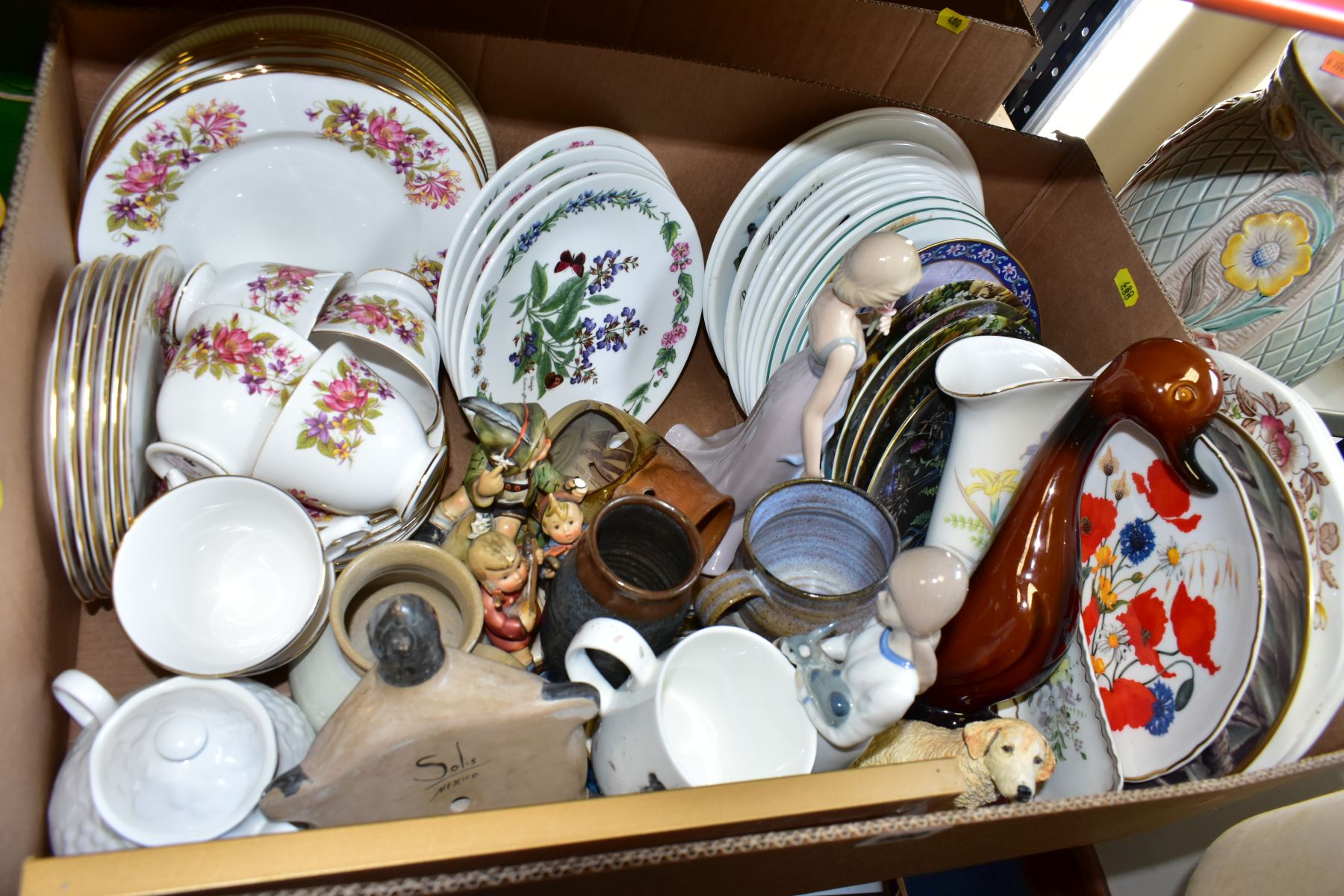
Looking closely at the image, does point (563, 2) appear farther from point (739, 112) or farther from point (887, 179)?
point (887, 179)

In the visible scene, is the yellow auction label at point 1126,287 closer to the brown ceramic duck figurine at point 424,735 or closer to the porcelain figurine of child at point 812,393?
the porcelain figurine of child at point 812,393

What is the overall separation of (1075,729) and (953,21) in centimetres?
75

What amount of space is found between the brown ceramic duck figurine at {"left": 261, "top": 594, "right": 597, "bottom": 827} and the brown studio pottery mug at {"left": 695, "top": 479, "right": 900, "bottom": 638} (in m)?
0.18

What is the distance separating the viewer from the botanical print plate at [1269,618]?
0.70 m

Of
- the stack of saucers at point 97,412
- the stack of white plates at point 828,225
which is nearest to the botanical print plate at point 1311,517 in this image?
the stack of white plates at point 828,225

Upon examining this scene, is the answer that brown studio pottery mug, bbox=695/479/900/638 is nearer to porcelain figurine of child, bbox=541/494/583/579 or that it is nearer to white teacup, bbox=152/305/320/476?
porcelain figurine of child, bbox=541/494/583/579

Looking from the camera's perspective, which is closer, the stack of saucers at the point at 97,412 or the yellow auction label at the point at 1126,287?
the stack of saucers at the point at 97,412

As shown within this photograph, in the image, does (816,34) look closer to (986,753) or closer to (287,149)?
(287,149)

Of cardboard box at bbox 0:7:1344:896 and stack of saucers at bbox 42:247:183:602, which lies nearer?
cardboard box at bbox 0:7:1344:896

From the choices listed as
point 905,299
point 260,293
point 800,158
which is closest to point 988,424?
point 905,299

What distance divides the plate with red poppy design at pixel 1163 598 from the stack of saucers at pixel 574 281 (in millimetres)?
467

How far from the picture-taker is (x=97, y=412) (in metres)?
0.67

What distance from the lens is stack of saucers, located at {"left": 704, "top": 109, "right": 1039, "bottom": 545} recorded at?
0.89 metres

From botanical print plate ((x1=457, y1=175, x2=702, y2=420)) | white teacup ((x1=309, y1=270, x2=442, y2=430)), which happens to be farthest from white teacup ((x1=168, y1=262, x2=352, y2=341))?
botanical print plate ((x1=457, y1=175, x2=702, y2=420))
